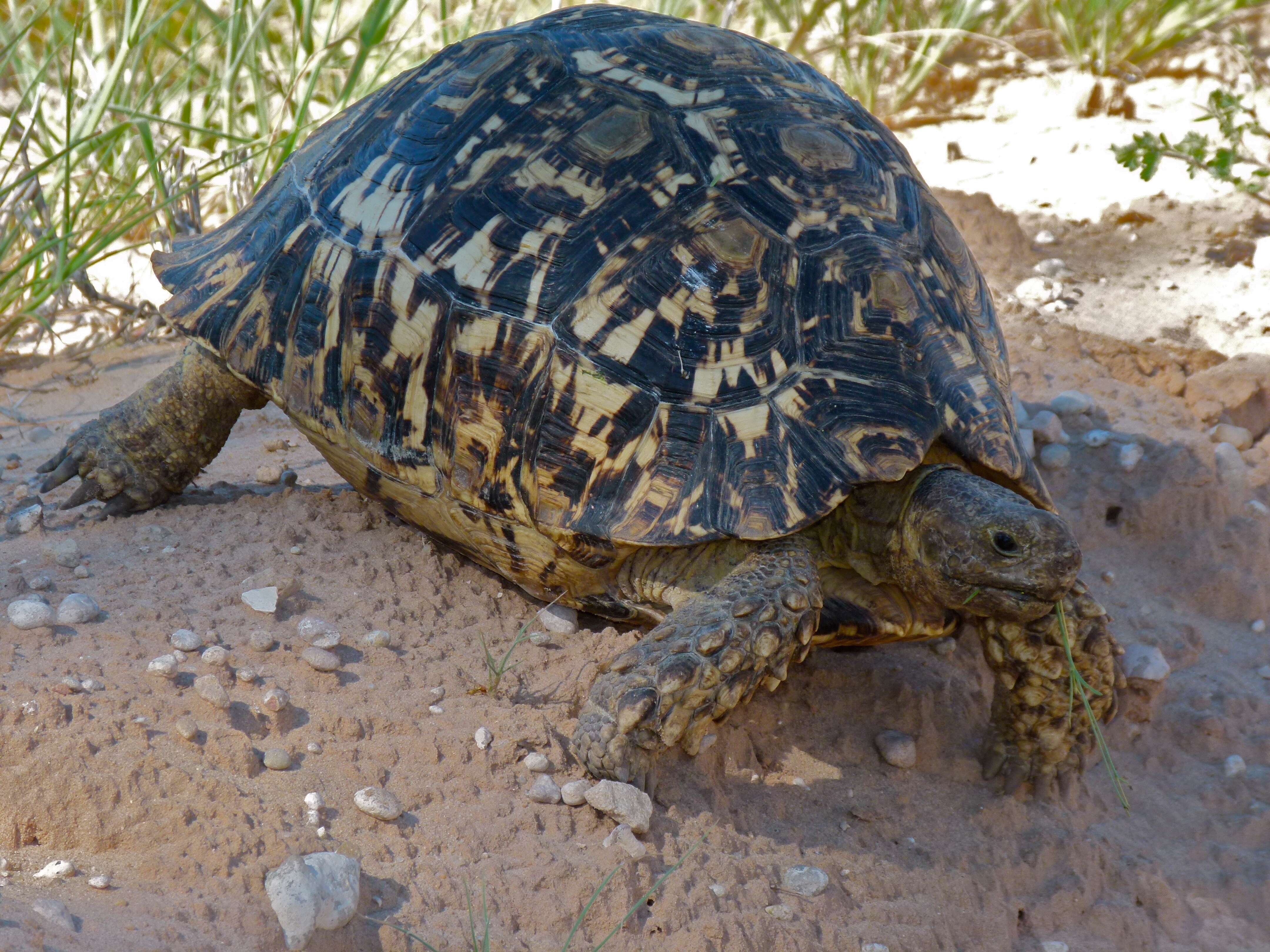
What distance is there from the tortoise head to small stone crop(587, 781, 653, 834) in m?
0.83

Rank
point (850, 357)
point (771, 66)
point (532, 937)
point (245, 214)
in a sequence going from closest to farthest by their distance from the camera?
point (532, 937), point (850, 357), point (771, 66), point (245, 214)

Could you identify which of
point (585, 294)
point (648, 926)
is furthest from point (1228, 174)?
point (648, 926)

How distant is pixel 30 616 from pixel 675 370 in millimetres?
1540

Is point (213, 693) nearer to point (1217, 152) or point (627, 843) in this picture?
point (627, 843)

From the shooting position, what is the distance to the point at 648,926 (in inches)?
84.0

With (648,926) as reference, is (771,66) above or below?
above

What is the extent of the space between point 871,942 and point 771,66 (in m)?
2.19

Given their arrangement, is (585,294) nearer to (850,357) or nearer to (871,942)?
(850,357)

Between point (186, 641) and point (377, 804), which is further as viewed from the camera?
point (186, 641)

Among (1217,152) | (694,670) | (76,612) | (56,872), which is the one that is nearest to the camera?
(56,872)

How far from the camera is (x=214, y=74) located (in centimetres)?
534

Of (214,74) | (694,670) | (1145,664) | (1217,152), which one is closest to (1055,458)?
(1145,664)

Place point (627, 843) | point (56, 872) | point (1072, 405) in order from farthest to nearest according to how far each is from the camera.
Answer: point (1072, 405) → point (627, 843) → point (56, 872)

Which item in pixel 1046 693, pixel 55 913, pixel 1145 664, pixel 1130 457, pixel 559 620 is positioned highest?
pixel 55 913
